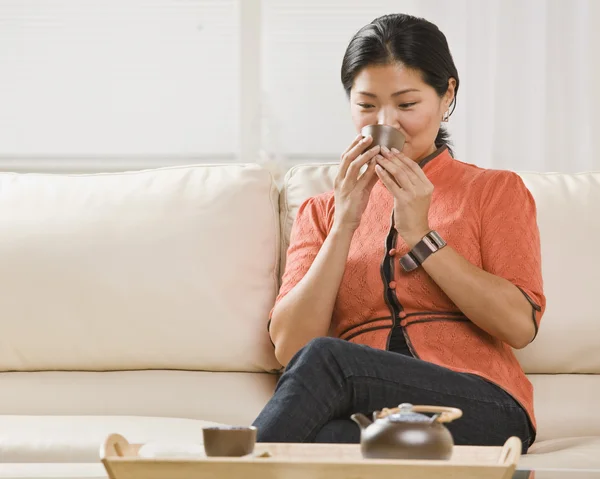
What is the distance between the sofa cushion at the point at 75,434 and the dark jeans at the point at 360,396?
1.05 ft

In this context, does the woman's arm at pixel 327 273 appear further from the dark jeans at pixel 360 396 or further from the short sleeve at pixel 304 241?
the dark jeans at pixel 360 396

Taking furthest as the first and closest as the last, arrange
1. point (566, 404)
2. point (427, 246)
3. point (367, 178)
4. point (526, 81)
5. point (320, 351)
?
1. point (526, 81)
2. point (566, 404)
3. point (367, 178)
4. point (427, 246)
5. point (320, 351)

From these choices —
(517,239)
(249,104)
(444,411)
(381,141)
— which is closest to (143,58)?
(249,104)

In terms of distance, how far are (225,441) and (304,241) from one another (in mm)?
938

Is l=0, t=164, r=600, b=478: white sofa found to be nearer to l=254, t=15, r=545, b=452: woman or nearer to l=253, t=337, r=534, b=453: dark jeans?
l=254, t=15, r=545, b=452: woman

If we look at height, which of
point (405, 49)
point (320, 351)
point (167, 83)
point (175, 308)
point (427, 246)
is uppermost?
point (405, 49)

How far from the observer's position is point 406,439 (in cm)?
106

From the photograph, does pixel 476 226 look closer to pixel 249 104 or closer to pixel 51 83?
pixel 249 104

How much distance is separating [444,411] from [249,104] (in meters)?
2.14

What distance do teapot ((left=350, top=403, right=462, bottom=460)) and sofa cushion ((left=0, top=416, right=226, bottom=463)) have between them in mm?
617

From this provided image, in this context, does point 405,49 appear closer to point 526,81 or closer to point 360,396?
point 360,396

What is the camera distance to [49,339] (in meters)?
2.05

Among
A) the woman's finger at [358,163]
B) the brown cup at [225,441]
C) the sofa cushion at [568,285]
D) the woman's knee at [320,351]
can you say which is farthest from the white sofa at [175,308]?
the brown cup at [225,441]

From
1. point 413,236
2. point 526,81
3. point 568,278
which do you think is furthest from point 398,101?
point 526,81
